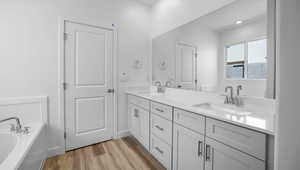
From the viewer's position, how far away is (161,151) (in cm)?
171

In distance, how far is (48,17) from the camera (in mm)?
1971

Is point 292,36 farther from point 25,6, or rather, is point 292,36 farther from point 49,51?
point 25,6

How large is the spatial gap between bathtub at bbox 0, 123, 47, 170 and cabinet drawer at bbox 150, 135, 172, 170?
1.33 metres

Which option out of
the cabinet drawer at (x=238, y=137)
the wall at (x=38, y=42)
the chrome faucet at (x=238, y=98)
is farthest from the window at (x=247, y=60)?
the wall at (x=38, y=42)

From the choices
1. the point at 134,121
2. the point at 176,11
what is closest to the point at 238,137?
the point at 134,121

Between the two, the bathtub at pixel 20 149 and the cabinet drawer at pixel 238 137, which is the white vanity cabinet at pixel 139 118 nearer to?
the cabinet drawer at pixel 238 137

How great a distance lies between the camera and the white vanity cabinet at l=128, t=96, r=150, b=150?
6.70 ft

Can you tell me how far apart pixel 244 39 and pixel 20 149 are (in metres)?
2.42

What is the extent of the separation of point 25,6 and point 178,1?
2241 millimetres

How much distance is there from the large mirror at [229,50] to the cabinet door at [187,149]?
684 mm

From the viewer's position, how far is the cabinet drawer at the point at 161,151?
1585mm

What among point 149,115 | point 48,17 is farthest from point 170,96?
point 48,17

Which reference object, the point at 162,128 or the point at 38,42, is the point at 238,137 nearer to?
the point at 162,128

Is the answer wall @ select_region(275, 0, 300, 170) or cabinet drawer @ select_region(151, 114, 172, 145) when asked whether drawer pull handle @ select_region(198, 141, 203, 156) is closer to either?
cabinet drawer @ select_region(151, 114, 172, 145)
